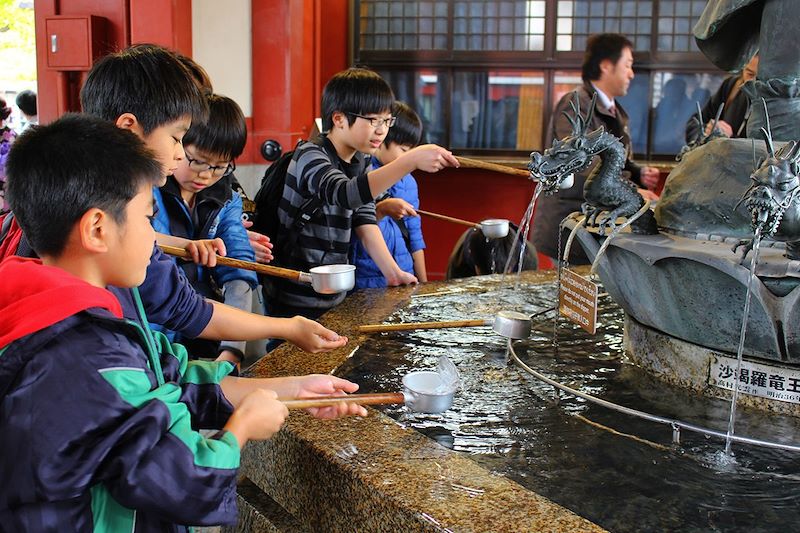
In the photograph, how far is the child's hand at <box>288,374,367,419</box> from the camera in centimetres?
175

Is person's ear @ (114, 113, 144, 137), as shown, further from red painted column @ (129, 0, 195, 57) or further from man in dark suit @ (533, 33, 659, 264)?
red painted column @ (129, 0, 195, 57)

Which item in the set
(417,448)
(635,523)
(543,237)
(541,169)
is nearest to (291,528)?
(417,448)

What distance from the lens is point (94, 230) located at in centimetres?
140

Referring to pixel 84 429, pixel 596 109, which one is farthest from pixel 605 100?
pixel 84 429

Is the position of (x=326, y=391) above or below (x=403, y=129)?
below

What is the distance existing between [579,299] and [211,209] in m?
1.37

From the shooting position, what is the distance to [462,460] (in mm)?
1897

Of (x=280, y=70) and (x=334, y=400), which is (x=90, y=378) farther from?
(x=280, y=70)

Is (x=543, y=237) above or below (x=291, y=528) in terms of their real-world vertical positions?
above

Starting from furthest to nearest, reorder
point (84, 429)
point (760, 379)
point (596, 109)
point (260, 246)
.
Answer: point (596, 109), point (260, 246), point (760, 379), point (84, 429)

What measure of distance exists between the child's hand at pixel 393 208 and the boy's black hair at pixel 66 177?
2.59 meters

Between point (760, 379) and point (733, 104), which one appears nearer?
point (760, 379)

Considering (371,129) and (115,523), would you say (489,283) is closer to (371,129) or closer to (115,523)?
(371,129)

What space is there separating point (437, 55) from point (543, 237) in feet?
11.0
